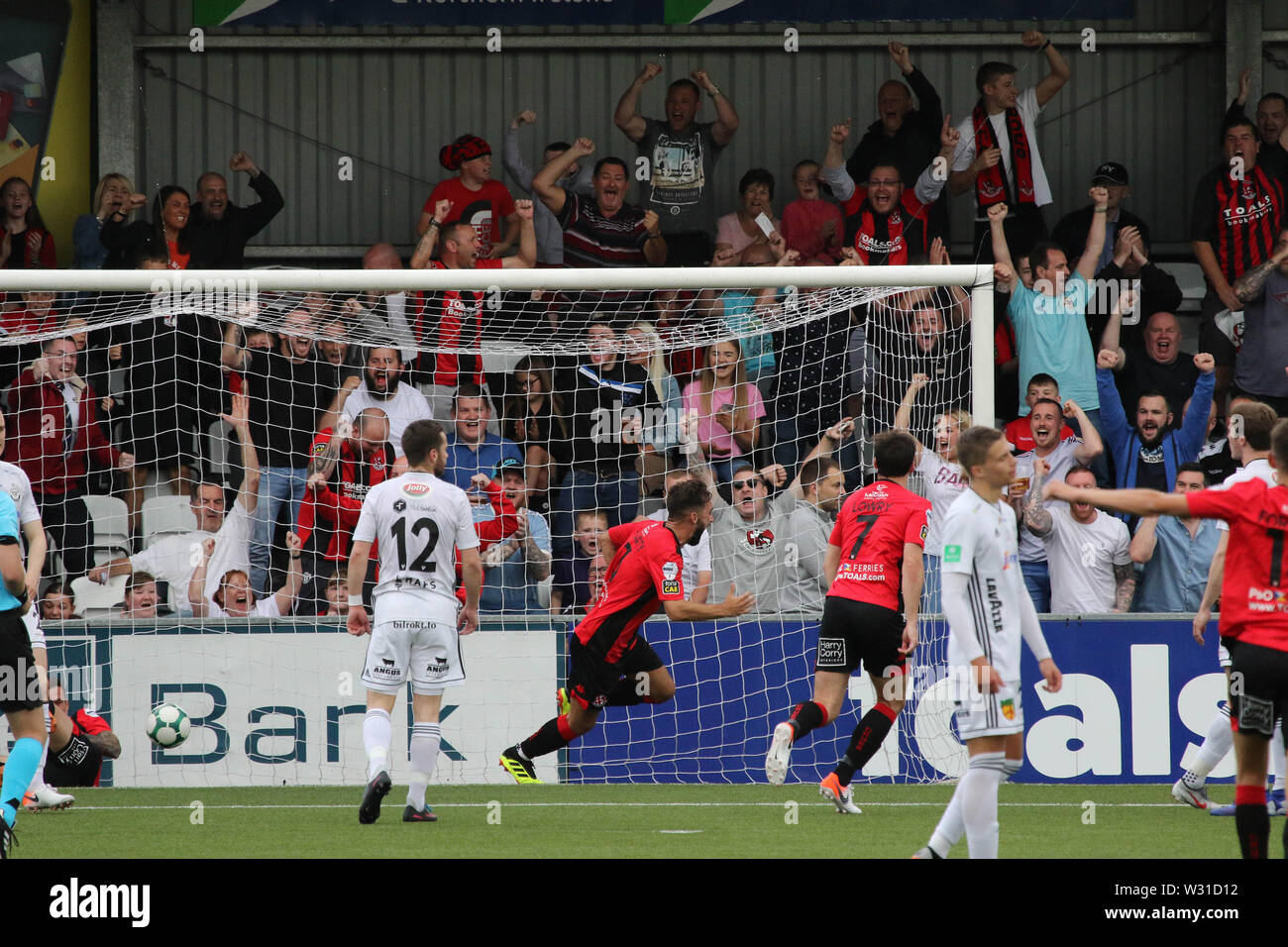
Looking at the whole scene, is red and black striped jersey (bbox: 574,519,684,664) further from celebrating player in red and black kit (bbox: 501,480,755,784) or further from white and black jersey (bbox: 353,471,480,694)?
white and black jersey (bbox: 353,471,480,694)

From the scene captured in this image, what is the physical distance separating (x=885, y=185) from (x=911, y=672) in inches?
176

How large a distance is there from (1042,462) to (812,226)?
314 cm

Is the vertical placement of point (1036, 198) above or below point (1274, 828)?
above

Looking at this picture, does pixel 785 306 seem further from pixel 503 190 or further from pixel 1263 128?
pixel 1263 128

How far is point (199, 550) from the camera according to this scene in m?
11.0

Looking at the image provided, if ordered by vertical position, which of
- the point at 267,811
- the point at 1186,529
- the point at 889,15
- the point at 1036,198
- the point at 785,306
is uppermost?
the point at 889,15

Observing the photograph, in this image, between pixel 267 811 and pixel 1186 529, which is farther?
pixel 1186 529

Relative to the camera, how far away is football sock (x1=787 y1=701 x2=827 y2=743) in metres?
8.73

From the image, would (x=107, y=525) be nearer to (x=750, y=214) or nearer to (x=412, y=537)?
(x=412, y=537)

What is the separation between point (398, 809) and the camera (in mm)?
8969

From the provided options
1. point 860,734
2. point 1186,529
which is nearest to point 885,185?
point 1186,529

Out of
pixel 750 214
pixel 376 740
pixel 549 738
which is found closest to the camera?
pixel 376 740

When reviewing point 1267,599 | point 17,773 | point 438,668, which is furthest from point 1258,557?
point 17,773

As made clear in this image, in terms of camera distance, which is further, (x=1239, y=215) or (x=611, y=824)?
(x=1239, y=215)
